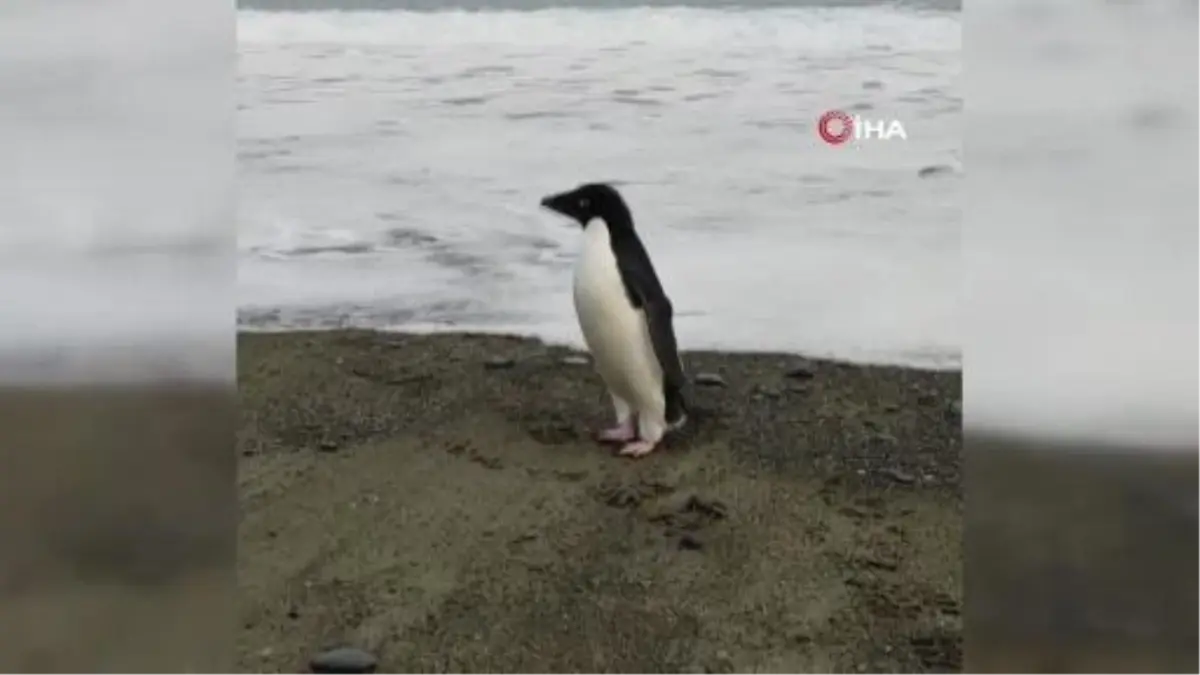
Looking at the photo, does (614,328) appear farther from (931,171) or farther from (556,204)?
(931,171)

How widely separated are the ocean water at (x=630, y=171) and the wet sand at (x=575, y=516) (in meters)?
0.03

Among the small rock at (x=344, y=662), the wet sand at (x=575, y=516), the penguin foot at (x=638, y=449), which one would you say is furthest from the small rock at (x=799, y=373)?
the small rock at (x=344, y=662)

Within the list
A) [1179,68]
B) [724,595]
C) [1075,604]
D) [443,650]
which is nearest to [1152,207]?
[1179,68]

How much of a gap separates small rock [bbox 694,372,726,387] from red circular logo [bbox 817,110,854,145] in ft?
0.57

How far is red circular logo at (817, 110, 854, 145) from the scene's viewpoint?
0.85 meters

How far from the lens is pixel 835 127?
0.85m

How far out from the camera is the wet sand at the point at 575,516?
794mm

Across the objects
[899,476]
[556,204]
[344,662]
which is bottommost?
[344,662]

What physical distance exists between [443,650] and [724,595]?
0.59 feet

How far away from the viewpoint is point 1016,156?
911mm

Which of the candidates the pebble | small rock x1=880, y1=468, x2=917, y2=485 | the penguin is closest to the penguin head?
the penguin

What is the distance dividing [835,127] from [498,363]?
0.91 feet

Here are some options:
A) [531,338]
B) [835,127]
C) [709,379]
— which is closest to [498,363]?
[531,338]

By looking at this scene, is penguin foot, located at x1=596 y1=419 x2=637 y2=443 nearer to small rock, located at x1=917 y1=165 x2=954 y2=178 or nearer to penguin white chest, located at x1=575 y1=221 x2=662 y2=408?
penguin white chest, located at x1=575 y1=221 x2=662 y2=408
